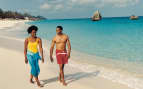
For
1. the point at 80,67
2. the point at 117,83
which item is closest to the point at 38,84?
the point at 117,83

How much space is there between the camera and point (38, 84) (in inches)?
210

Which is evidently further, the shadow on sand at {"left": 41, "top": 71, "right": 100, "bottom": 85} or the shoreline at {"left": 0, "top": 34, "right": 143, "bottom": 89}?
the shoreline at {"left": 0, "top": 34, "right": 143, "bottom": 89}

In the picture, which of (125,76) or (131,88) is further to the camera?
(125,76)

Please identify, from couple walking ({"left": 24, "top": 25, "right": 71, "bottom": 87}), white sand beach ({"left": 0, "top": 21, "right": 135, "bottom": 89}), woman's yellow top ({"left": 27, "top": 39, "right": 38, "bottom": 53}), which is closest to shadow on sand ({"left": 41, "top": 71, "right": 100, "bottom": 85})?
white sand beach ({"left": 0, "top": 21, "right": 135, "bottom": 89})

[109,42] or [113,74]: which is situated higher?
[113,74]

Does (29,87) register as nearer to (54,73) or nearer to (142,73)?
(54,73)

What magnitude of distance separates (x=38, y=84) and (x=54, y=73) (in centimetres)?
155

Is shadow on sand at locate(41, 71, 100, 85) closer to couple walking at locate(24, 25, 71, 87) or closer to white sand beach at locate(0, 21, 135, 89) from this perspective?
white sand beach at locate(0, 21, 135, 89)

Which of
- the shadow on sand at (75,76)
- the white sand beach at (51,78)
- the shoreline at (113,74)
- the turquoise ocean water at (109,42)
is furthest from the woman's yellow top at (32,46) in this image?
the turquoise ocean water at (109,42)

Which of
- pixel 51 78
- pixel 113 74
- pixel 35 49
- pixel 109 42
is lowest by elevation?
pixel 109 42

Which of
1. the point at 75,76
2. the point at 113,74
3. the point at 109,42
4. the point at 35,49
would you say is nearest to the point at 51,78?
the point at 75,76

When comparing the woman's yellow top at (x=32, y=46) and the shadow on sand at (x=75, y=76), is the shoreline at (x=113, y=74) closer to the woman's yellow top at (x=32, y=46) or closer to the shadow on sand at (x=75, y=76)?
the shadow on sand at (x=75, y=76)

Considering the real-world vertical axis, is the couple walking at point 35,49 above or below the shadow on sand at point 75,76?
above

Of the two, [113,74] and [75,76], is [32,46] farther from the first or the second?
Result: [113,74]
